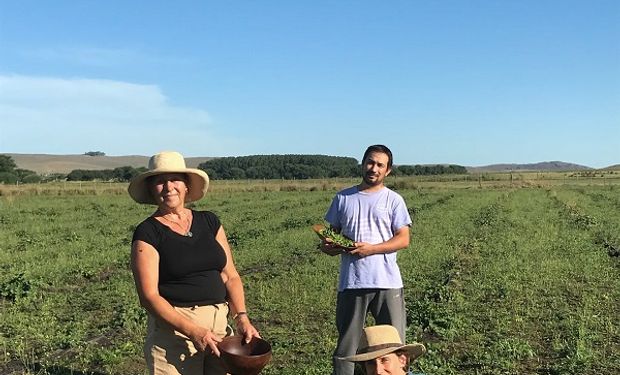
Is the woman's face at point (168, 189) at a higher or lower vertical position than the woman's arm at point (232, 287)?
higher

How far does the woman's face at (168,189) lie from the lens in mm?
3305

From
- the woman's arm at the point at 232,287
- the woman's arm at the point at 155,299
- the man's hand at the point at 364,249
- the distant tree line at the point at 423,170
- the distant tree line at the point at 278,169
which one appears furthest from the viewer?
the distant tree line at the point at 423,170

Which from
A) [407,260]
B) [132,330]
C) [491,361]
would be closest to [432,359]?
[491,361]

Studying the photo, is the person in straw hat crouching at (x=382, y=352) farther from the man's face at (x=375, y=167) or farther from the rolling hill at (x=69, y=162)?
the rolling hill at (x=69, y=162)

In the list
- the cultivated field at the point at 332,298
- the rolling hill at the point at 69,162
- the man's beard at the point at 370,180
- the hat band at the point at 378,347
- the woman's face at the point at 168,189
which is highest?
the rolling hill at the point at 69,162

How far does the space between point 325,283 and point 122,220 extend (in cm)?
1361

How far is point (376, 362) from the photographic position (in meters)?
2.79

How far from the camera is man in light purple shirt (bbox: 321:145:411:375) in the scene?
13.7 ft

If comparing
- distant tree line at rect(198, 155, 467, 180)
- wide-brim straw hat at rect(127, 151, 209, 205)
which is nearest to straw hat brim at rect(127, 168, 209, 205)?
wide-brim straw hat at rect(127, 151, 209, 205)

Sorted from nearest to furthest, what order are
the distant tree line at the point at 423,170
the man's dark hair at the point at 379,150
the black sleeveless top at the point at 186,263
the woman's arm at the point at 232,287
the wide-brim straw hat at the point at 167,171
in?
1. the black sleeveless top at the point at 186,263
2. the wide-brim straw hat at the point at 167,171
3. the woman's arm at the point at 232,287
4. the man's dark hair at the point at 379,150
5. the distant tree line at the point at 423,170

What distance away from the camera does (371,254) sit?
414 cm

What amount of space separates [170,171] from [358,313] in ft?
5.97

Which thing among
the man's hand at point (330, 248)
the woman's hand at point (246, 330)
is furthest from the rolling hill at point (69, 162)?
the woman's hand at point (246, 330)

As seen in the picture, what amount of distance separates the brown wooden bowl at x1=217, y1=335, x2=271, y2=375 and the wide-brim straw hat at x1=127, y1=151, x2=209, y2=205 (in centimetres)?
93
